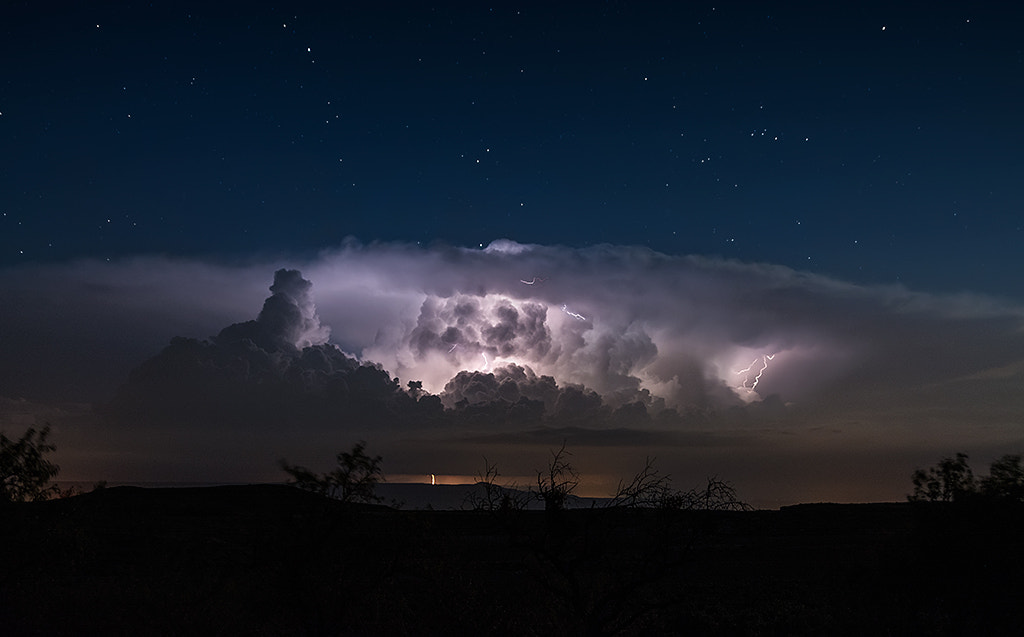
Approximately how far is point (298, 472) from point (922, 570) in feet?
62.2

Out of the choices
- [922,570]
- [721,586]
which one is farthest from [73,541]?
[721,586]

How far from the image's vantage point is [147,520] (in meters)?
87.9

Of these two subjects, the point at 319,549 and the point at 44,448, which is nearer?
the point at 319,549

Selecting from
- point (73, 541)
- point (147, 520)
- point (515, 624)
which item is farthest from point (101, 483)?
point (147, 520)

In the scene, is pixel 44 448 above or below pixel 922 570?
above

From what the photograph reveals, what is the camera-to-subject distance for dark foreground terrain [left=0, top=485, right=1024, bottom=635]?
18.4 m

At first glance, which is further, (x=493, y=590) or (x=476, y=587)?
(x=493, y=590)

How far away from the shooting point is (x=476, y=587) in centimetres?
2930

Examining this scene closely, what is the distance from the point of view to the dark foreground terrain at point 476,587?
725 inches

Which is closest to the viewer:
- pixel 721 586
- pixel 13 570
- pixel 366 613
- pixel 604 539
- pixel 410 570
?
pixel 604 539

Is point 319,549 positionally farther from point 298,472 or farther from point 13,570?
point 13,570

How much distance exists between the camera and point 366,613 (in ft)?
90.1

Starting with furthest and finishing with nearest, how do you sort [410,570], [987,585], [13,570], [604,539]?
[987,585]
[13,570]
[410,570]
[604,539]

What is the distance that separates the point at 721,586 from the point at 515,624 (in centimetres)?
2953
